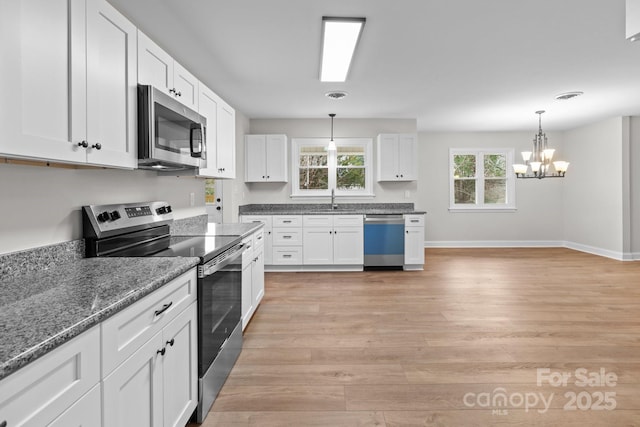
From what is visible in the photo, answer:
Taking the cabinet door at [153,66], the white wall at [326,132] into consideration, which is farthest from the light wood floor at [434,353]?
the cabinet door at [153,66]

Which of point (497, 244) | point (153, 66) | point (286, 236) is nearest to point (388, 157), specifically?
point (286, 236)

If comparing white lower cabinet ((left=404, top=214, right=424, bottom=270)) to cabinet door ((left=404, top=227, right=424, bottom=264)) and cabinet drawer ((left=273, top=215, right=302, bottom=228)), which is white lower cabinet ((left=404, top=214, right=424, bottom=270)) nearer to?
cabinet door ((left=404, top=227, right=424, bottom=264))

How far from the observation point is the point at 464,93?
4.67 m

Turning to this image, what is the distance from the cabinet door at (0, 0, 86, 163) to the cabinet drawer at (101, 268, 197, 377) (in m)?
0.63

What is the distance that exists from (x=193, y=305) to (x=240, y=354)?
1023 millimetres

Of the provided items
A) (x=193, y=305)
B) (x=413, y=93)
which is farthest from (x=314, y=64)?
(x=193, y=305)

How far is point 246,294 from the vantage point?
114 inches

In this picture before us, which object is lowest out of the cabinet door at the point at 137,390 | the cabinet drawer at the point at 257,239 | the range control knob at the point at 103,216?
the cabinet door at the point at 137,390

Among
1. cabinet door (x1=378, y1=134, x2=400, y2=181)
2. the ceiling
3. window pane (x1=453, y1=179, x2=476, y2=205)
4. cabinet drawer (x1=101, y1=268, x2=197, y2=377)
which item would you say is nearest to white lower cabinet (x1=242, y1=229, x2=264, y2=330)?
cabinet drawer (x1=101, y1=268, x2=197, y2=377)

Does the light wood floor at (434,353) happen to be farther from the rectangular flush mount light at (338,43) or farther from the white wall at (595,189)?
the rectangular flush mount light at (338,43)

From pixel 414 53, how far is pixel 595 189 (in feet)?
17.8

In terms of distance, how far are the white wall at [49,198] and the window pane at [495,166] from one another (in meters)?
6.98

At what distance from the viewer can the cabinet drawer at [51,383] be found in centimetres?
73

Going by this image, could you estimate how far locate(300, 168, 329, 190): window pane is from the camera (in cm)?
604
